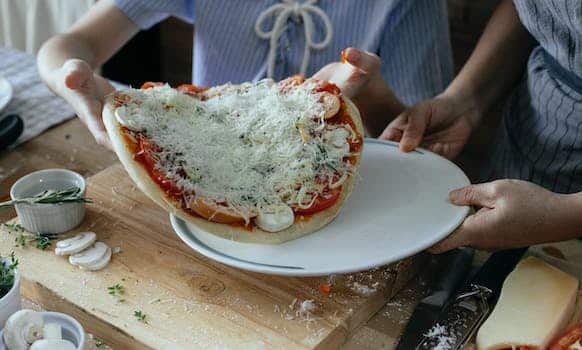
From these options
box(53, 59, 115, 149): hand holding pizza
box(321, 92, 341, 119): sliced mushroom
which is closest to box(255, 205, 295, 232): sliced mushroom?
box(321, 92, 341, 119): sliced mushroom

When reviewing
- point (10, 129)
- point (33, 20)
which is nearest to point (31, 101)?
point (10, 129)

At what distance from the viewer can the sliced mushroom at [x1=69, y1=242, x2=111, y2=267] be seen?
116 centimetres

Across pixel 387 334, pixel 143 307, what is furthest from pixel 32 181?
pixel 387 334

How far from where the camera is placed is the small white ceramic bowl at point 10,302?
990 mm

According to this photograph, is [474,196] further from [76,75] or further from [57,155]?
[57,155]

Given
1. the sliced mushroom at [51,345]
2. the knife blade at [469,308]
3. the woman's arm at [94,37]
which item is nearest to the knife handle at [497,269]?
the knife blade at [469,308]

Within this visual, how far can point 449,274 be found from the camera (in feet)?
3.89

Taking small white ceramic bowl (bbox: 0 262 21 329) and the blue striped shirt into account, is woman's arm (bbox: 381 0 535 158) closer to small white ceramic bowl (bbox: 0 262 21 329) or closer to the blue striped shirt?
the blue striped shirt

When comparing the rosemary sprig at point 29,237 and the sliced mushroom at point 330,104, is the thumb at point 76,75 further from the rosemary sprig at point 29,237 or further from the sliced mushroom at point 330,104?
the sliced mushroom at point 330,104

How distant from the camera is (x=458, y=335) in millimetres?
1044

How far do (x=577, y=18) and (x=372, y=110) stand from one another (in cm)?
47

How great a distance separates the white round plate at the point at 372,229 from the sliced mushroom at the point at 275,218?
1.2 inches

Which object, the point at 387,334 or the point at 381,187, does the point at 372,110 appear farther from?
the point at 387,334

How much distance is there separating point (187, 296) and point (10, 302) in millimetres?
256
